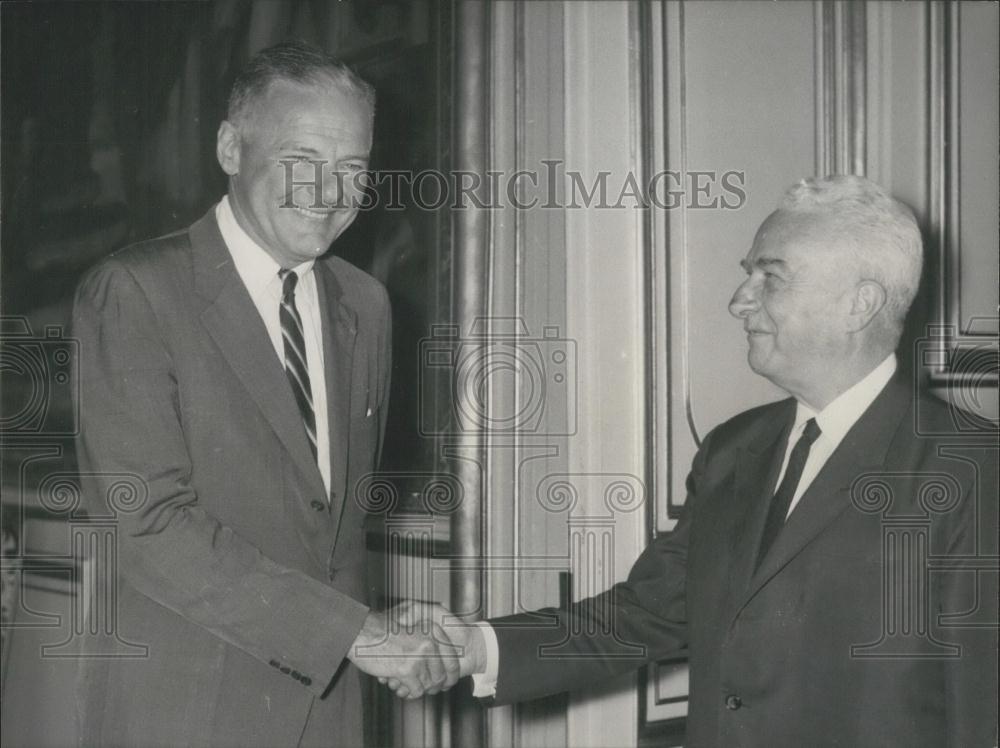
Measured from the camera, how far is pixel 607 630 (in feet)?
5.93

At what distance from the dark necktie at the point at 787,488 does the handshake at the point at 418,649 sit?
51cm

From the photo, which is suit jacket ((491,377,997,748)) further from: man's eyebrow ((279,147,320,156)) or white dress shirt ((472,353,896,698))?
man's eyebrow ((279,147,320,156))

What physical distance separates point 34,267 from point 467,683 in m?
0.98

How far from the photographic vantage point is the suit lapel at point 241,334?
5.12 feet

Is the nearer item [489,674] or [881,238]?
[881,238]

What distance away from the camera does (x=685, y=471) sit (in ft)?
6.36

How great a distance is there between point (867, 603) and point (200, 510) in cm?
100

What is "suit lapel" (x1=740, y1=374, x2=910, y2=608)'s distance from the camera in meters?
1.55
